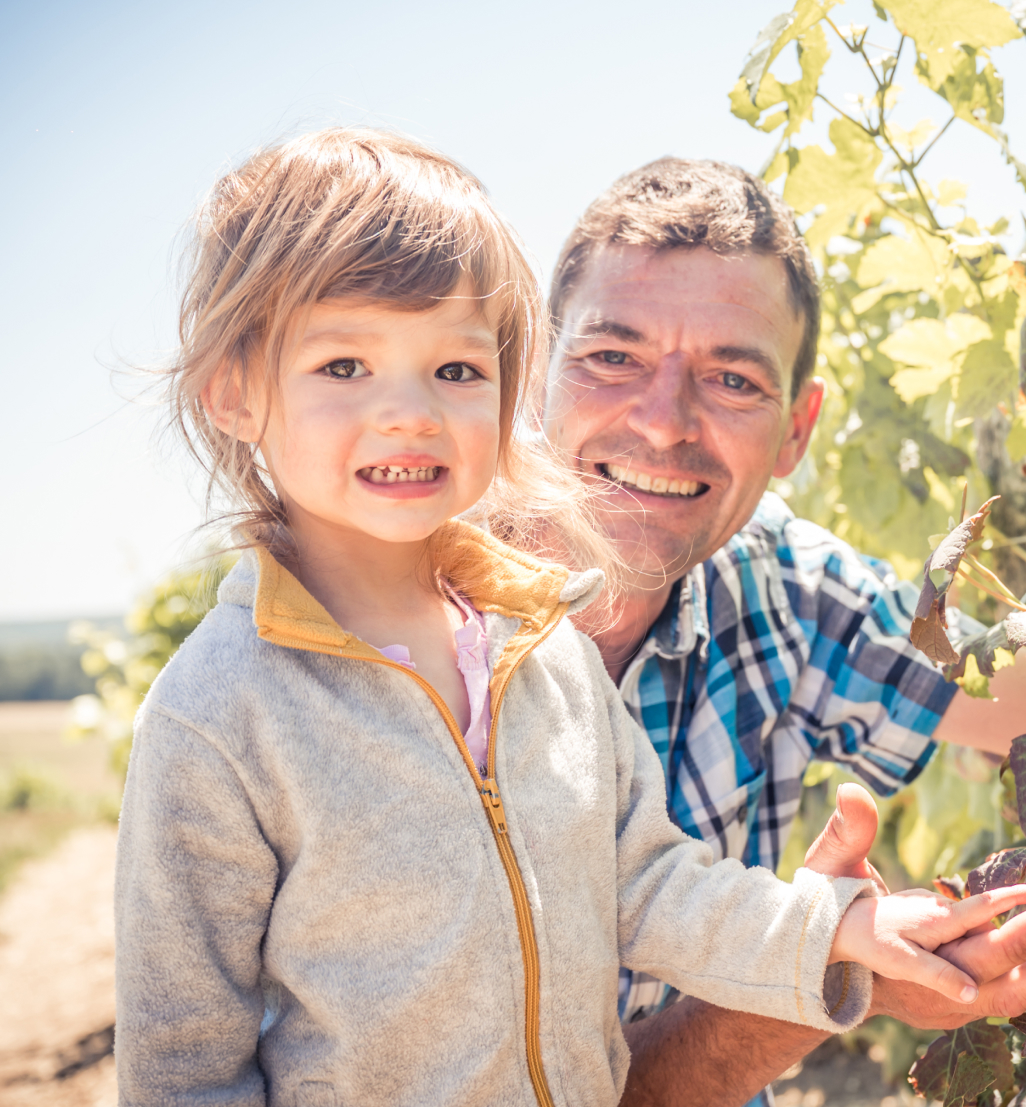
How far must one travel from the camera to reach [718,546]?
79.9 inches

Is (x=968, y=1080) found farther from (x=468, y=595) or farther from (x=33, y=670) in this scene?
(x=33, y=670)

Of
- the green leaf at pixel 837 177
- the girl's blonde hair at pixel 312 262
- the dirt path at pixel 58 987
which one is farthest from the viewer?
the dirt path at pixel 58 987

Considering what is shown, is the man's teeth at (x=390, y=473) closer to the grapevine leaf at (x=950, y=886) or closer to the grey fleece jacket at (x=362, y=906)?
the grey fleece jacket at (x=362, y=906)

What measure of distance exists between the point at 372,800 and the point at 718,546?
1.05m

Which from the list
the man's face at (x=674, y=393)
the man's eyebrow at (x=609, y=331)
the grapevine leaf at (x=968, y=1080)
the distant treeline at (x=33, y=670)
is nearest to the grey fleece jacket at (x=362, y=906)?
the grapevine leaf at (x=968, y=1080)

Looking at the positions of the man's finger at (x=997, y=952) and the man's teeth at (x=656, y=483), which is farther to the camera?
the man's teeth at (x=656, y=483)

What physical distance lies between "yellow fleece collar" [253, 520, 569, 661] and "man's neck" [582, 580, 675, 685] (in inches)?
16.4

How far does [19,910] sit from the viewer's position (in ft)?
24.6

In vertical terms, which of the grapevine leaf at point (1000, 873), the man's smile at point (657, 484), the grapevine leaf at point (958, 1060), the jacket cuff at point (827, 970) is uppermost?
the man's smile at point (657, 484)

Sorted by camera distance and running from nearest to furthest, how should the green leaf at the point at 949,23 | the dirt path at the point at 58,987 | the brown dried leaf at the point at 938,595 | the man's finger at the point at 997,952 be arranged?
the brown dried leaf at the point at 938,595 → the man's finger at the point at 997,952 → the green leaf at the point at 949,23 → the dirt path at the point at 58,987

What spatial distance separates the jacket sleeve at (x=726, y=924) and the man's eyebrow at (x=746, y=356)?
0.85 metres

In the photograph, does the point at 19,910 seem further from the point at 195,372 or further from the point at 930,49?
the point at 930,49

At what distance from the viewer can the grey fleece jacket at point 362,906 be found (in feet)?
3.80

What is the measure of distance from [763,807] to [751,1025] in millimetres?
603
